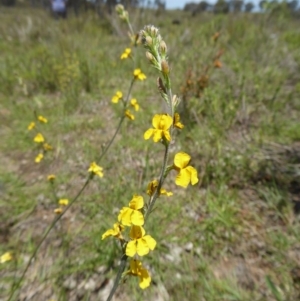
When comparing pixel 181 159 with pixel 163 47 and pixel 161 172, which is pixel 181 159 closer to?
pixel 161 172

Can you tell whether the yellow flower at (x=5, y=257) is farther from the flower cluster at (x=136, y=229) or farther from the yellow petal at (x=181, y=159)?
the yellow petal at (x=181, y=159)

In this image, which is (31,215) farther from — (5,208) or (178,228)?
(178,228)

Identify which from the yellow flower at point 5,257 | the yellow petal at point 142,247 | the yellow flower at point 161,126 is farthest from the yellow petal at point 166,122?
the yellow flower at point 5,257

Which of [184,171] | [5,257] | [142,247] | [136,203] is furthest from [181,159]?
[5,257]

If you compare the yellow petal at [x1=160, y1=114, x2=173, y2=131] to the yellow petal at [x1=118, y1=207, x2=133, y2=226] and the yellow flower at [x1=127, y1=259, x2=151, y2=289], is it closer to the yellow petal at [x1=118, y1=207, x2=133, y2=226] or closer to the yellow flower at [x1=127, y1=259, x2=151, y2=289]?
the yellow petal at [x1=118, y1=207, x2=133, y2=226]

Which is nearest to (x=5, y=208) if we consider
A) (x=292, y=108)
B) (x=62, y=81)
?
(x=62, y=81)

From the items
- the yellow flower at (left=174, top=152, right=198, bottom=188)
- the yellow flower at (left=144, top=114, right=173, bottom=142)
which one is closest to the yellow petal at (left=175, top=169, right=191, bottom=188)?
the yellow flower at (left=174, top=152, right=198, bottom=188)
